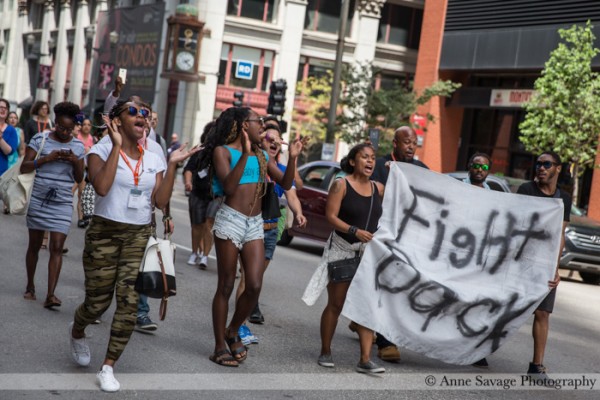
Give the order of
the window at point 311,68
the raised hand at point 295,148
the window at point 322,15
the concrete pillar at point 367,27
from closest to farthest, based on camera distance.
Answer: the raised hand at point 295,148 → the window at point 311,68 → the window at point 322,15 → the concrete pillar at point 367,27

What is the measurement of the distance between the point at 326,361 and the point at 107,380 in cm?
207

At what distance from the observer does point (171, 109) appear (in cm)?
4722

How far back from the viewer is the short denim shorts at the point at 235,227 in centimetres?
729

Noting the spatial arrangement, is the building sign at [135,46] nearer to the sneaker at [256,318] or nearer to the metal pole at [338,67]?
the metal pole at [338,67]

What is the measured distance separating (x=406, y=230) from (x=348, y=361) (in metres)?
1.16

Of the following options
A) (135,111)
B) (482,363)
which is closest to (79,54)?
(482,363)

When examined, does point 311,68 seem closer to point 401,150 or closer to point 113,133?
point 401,150

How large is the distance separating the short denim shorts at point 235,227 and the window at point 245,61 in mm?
38440

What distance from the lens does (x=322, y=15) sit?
4706 cm

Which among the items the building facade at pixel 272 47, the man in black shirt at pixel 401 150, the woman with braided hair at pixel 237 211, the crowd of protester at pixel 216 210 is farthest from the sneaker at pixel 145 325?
the building facade at pixel 272 47

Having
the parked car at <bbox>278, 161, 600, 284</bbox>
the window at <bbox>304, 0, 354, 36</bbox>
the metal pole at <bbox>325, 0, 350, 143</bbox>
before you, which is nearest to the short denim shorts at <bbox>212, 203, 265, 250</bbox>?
the parked car at <bbox>278, 161, 600, 284</bbox>

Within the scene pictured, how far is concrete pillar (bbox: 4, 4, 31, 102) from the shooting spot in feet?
238

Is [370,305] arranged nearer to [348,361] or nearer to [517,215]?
[348,361]

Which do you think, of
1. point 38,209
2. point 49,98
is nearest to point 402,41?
point 49,98
